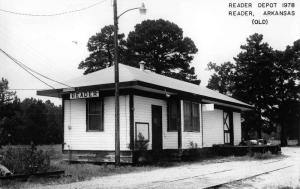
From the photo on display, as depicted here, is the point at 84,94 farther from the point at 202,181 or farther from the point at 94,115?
the point at 202,181

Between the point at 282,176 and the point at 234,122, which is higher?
the point at 234,122

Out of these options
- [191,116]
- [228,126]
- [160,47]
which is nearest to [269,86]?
[160,47]

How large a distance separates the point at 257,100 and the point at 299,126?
6.81 meters

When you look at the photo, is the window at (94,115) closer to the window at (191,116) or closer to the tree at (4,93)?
the window at (191,116)

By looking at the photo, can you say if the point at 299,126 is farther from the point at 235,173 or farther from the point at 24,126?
the point at 24,126

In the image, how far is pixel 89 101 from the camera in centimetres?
1864

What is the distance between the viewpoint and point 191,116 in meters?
21.0

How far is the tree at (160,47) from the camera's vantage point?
1912 inches

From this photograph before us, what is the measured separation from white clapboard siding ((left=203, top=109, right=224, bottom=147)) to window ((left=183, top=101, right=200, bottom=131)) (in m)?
2.78

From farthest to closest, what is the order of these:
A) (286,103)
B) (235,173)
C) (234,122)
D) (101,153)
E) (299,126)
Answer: (299,126), (286,103), (234,122), (101,153), (235,173)

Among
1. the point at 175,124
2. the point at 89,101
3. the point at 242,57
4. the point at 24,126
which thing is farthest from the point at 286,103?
the point at 24,126

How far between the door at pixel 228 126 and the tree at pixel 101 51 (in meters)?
22.8

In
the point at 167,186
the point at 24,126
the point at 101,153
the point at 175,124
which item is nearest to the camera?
the point at 167,186

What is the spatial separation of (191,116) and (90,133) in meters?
5.43
